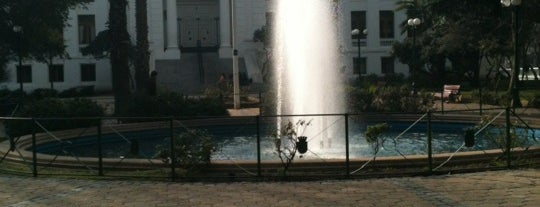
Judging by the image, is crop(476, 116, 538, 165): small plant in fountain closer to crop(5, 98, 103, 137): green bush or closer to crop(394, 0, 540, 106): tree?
crop(5, 98, 103, 137): green bush

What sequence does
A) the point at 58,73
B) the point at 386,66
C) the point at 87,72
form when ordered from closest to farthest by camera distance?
the point at 58,73 → the point at 87,72 → the point at 386,66

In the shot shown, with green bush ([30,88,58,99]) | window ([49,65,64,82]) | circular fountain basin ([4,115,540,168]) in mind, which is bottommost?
circular fountain basin ([4,115,540,168])

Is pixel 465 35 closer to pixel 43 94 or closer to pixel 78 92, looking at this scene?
pixel 43 94

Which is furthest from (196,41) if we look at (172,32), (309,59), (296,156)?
(296,156)

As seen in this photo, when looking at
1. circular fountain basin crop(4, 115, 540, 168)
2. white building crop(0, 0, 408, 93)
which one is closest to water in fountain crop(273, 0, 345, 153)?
circular fountain basin crop(4, 115, 540, 168)

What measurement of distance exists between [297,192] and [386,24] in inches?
1954

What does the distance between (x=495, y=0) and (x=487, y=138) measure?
17.8m

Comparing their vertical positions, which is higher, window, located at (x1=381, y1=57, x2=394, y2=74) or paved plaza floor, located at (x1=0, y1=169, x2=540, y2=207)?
window, located at (x1=381, y1=57, x2=394, y2=74)

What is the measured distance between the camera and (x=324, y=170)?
10.5m

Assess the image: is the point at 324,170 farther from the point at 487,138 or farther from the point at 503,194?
the point at 487,138

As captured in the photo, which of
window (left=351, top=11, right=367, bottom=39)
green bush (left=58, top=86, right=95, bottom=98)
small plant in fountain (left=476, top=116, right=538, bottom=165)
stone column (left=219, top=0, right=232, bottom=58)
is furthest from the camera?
window (left=351, top=11, right=367, bottom=39)

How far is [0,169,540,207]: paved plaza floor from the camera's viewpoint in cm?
864

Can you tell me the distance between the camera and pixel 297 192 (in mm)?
9297

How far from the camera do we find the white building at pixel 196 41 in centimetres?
4972
